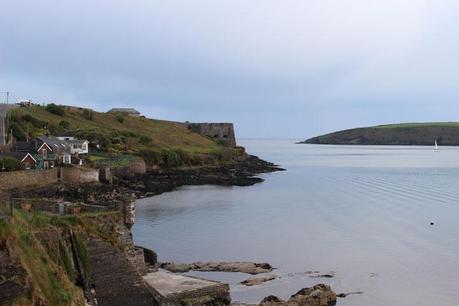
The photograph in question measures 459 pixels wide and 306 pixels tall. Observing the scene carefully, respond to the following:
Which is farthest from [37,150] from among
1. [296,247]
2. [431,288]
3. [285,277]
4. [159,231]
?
[431,288]

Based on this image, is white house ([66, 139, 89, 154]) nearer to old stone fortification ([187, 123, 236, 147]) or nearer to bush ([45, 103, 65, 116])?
bush ([45, 103, 65, 116])

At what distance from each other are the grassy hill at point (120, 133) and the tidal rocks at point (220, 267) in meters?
48.9

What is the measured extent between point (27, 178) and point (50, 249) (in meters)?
36.7

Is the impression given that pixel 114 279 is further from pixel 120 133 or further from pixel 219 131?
pixel 219 131

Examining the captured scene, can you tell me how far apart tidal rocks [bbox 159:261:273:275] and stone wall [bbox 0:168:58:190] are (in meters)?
23.7

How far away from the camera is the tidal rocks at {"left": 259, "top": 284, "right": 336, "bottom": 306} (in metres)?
24.0

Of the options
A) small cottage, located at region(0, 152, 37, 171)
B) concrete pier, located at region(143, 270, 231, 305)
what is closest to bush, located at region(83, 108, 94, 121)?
small cottage, located at region(0, 152, 37, 171)

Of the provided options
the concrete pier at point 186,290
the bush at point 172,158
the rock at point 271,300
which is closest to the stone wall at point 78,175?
the bush at point 172,158

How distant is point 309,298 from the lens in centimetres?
2480

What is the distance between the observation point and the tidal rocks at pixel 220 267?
30.5m

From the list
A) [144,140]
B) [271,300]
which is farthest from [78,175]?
[271,300]

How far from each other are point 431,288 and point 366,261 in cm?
605

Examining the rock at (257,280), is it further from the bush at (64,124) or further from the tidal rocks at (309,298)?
the bush at (64,124)

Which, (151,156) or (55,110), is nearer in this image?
(151,156)
